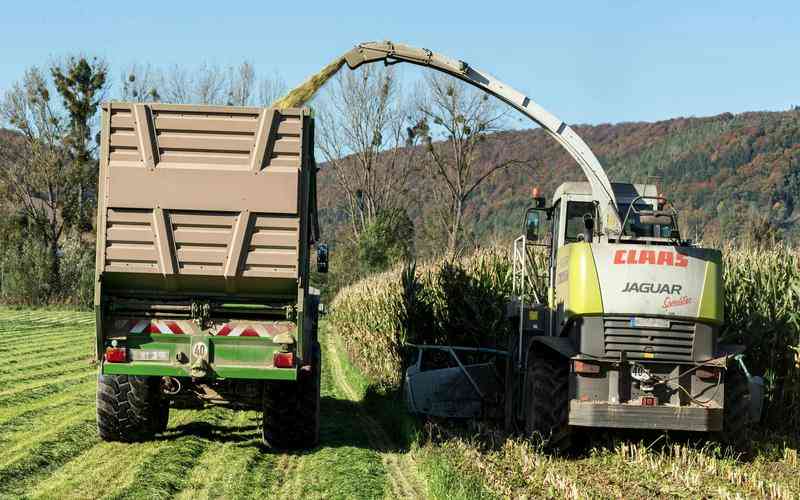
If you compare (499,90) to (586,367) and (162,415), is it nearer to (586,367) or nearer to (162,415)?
(586,367)

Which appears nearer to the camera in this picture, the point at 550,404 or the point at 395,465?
the point at 550,404

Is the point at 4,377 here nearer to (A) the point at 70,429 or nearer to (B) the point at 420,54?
(A) the point at 70,429

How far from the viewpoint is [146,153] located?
10445 millimetres

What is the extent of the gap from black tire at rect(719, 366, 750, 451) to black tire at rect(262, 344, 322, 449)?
4560 mm

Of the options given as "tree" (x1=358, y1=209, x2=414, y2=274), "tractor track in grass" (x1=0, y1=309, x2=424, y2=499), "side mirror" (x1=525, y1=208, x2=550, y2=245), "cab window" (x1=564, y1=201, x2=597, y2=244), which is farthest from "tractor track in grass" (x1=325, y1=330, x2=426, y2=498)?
"tree" (x1=358, y1=209, x2=414, y2=274)

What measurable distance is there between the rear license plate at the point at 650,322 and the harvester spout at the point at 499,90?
1842mm

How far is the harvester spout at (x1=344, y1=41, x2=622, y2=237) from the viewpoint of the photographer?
12337 millimetres

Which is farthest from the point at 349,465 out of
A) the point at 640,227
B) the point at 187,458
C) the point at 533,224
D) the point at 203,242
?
the point at 640,227

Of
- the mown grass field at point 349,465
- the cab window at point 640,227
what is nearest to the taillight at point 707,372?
the mown grass field at point 349,465

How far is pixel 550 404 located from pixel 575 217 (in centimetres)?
264

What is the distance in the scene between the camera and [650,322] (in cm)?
1063

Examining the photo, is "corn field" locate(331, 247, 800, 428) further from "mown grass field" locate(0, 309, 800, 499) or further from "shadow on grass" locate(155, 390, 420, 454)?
"mown grass field" locate(0, 309, 800, 499)

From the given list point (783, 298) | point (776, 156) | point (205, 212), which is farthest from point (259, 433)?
point (776, 156)

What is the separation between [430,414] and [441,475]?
456 cm
